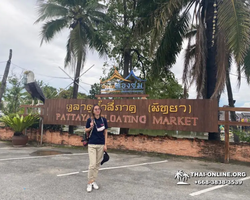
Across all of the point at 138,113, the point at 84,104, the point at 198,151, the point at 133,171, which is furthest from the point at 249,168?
the point at 84,104

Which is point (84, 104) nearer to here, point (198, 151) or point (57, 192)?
point (198, 151)

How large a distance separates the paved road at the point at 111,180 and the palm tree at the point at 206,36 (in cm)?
322

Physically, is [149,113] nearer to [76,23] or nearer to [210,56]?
[210,56]

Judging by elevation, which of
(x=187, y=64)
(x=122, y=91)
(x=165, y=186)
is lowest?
(x=165, y=186)

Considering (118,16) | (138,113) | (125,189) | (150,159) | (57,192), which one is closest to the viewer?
(57,192)

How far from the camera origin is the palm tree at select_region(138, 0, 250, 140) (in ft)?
22.3

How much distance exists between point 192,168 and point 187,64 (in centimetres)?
491

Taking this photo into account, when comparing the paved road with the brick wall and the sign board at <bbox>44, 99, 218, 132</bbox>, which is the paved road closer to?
the brick wall

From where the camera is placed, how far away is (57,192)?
4117mm

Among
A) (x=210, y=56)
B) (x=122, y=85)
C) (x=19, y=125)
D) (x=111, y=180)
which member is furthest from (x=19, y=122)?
(x=210, y=56)

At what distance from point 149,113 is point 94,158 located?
484 cm

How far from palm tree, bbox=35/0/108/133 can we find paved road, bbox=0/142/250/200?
23.1 ft

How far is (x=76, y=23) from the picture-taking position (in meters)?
13.2

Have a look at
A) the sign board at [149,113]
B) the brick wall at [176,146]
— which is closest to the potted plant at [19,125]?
the sign board at [149,113]
